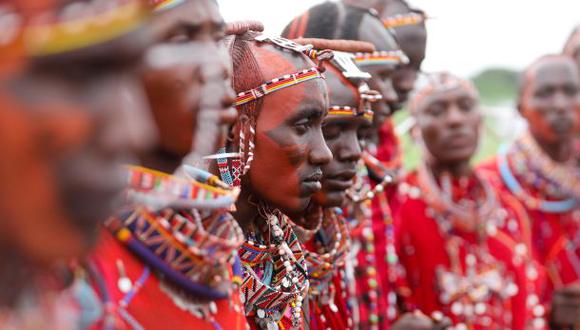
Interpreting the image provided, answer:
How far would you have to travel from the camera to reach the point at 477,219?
6.86 meters

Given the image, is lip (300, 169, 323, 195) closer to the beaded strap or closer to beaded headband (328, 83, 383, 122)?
the beaded strap

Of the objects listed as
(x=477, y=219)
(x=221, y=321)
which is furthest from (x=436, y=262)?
(x=221, y=321)

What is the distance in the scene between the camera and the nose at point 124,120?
159 centimetres

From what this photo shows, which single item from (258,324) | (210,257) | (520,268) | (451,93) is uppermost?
(210,257)

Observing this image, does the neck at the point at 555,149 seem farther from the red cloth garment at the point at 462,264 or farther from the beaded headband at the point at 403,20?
the beaded headband at the point at 403,20

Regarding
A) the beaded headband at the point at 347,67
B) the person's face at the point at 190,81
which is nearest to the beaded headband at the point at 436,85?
the beaded headband at the point at 347,67

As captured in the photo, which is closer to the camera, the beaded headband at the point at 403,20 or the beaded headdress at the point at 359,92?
the beaded headdress at the point at 359,92

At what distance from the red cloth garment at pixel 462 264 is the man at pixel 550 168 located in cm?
59

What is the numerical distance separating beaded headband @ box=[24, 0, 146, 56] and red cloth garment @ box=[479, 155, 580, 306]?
21.2 ft

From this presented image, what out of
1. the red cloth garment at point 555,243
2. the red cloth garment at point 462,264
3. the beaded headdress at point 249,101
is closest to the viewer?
the beaded headdress at point 249,101

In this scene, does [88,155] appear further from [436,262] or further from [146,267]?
[436,262]

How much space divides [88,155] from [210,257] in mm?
1102

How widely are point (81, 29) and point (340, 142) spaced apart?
118 inches

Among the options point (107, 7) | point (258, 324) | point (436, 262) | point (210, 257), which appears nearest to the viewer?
point (107, 7)
